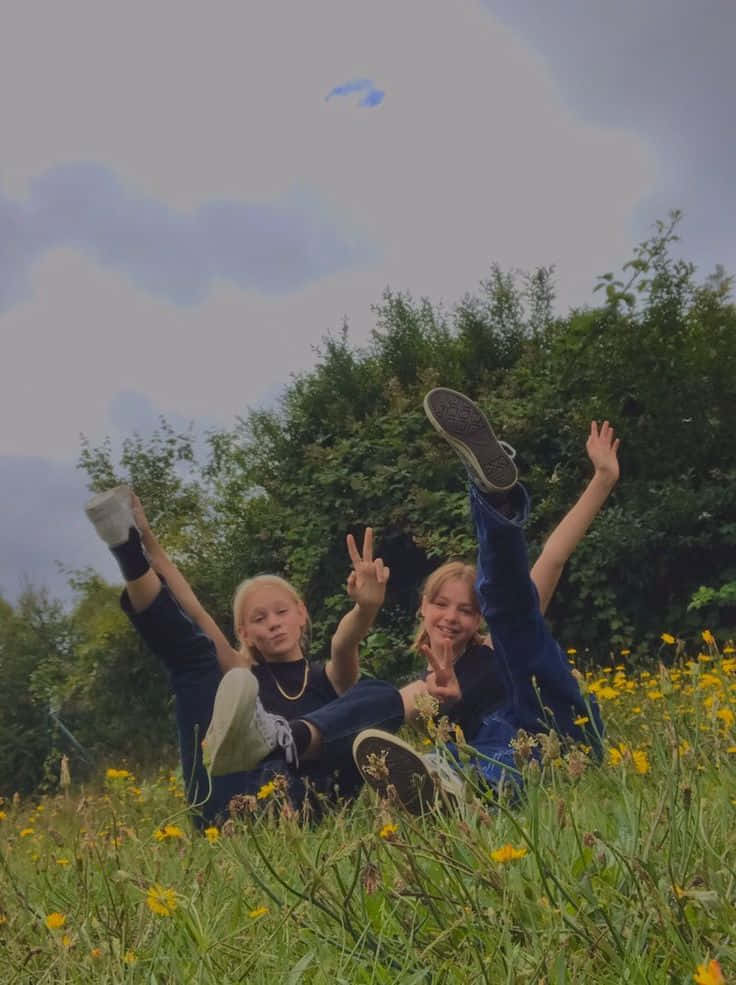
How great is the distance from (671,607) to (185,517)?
24.2ft

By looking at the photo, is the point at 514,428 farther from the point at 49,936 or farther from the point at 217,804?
the point at 49,936

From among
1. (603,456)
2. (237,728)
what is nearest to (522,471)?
(603,456)

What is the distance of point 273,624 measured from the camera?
4336 millimetres

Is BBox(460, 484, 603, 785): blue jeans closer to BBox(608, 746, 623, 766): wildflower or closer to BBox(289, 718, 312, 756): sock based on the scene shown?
BBox(608, 746, 623, 766): wildflower

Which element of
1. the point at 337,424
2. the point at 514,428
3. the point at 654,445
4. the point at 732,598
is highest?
the point at 337,424

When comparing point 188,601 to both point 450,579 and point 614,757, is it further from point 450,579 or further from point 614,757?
point 614,757

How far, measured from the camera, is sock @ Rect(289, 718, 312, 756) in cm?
332

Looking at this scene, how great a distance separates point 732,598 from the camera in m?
6.91

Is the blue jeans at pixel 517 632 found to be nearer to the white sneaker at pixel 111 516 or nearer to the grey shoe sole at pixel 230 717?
the grey shoe sole at pixel 230 717

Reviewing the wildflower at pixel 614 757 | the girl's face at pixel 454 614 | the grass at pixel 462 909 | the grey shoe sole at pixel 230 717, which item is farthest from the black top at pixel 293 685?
the grass at pixel 462 909

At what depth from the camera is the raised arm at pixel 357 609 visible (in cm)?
390

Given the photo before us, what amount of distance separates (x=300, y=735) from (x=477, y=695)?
0.76 metres

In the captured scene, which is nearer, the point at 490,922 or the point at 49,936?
the point at 490,922

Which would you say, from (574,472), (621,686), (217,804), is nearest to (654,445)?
(574,472)
